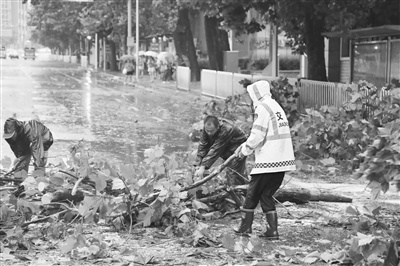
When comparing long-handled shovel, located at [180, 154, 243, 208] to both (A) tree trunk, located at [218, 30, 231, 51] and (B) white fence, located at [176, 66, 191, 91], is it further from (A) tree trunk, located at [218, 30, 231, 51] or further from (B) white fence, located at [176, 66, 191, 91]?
(A) tree trunk, located at [218, 30, 231, 51]

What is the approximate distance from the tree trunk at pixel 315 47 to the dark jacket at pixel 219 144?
1522 centimetres

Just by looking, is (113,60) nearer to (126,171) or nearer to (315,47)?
(315,47)

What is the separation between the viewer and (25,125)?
984 cm

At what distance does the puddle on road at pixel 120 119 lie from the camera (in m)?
15.3

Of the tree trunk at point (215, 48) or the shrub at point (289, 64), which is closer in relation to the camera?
the tree trunk at point (215, 48)

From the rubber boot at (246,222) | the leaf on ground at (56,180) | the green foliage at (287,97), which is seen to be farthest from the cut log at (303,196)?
the green foliage at (287,97)

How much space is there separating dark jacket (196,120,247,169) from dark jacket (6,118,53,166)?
235cm

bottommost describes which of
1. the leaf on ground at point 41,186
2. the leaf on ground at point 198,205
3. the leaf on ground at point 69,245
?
the leaf on ground at point 69,245

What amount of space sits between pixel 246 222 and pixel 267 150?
0.83 m

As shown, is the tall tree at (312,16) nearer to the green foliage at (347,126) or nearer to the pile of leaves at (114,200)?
the green foliage at (347,126)

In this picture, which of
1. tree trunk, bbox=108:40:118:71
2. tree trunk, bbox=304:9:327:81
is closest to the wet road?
tree trunk, bbox=304:9:327:81

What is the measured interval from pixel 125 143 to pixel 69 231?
8.49m

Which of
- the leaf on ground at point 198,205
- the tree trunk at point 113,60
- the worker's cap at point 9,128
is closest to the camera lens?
the leaf on ground at point 198,205

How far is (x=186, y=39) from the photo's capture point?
42312mm
